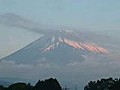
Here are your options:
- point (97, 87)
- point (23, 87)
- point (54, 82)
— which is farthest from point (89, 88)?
point (23, 87)

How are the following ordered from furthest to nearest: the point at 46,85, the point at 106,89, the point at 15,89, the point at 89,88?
the point at 89,88, the point at 106,89, the point at 46,85, the point at 15,89

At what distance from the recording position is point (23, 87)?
52062 mm

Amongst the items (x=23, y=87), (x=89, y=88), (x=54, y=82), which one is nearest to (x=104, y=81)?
(x=89, y=88)

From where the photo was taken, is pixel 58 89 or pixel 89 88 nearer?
pixel 58 89

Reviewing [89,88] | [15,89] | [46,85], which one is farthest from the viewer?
[89,88]

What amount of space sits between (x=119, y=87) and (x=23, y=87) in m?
12.9

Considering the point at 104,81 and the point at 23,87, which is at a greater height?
the point at 104,81

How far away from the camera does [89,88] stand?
71875mm

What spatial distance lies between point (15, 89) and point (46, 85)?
10.6 m

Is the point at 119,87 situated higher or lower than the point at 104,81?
lower

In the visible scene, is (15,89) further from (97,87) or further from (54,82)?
(97,87)

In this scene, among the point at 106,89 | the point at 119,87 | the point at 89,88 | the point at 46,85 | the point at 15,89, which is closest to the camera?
the point at 15,89

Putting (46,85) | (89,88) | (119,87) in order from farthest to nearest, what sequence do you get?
(89,88), (46,85), (119,87)

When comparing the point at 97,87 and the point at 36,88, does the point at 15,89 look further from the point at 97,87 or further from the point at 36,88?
the point at 97,87
